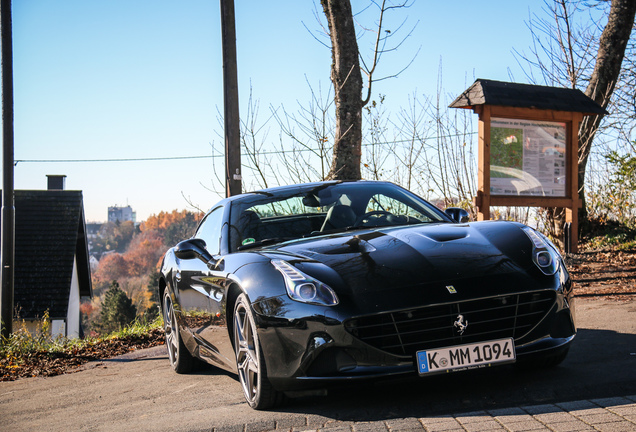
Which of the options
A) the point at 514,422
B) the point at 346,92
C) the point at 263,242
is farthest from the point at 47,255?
the point at 514,422

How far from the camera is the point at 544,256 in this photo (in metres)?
4.23

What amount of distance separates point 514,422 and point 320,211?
2372 mm

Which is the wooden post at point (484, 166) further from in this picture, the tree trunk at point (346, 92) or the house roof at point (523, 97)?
the tree trunk at point (346, 92)

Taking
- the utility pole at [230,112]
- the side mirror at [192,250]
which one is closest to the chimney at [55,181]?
the utility pole at [230,112]

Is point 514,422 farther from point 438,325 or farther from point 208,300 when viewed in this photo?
point 208,300

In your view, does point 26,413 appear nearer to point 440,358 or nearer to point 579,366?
point 440,358

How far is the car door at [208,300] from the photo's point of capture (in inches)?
184

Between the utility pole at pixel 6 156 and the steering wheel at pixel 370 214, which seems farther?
the utility pole at pixel 6 156

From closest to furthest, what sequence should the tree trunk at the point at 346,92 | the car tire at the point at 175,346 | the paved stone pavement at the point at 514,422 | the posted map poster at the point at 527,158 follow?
the paved stone pavement at the point at 514,422
the car tire at the point at 175,346
the tree trunk at the point at 346,92
the posted map poster at the point at 527,158

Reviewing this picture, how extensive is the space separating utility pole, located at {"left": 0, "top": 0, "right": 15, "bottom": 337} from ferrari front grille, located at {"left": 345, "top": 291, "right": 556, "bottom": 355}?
969 centimetres

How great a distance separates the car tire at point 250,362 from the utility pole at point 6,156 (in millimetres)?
8737

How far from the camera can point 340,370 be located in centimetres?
→ 374

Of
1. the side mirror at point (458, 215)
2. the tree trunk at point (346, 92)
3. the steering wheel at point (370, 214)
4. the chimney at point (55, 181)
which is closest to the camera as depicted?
the steering wheel at point (370, 214)

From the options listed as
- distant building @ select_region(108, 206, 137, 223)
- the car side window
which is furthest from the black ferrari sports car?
distant building @ select_region(108, 206, 137, 223)
